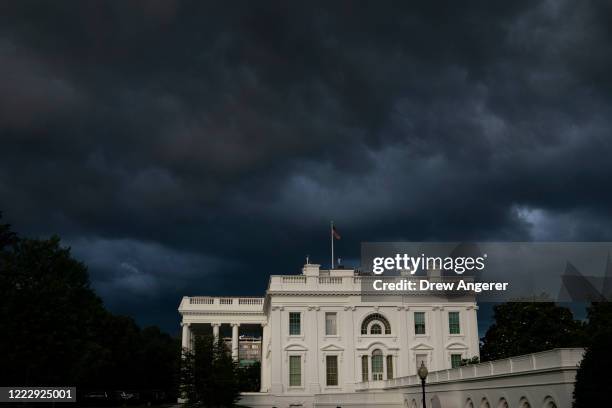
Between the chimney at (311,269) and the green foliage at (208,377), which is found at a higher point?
the chimney at (311,269)

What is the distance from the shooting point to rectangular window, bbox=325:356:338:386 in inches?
2670

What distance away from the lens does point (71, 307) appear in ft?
182

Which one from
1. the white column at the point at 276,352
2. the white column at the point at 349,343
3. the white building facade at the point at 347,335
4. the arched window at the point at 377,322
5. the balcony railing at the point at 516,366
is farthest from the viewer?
the arched window at the point at 377,322

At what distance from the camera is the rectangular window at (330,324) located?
69.4m

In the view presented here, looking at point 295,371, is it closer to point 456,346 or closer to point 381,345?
point 381,345

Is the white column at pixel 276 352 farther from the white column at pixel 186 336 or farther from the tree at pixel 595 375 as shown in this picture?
the tree at pixel 595 375

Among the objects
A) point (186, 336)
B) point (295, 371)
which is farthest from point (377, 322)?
point (186, 336)

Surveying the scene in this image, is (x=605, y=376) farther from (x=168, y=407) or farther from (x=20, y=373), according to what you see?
(x=168, y=407)

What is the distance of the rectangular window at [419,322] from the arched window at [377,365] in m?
4.58

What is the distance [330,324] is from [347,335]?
6.84ft

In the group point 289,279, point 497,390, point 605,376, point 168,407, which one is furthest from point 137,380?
point 605,376

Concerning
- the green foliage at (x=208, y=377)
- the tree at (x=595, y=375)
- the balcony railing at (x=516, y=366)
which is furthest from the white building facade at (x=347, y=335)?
the tree at (x=595, y=375)

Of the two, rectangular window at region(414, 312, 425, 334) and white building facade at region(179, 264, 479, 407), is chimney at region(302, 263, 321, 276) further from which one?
Answer: rectangular window at region(414, 312, 425, 334)

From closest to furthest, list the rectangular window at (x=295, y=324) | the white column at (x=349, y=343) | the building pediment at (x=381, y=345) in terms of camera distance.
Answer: the white column at (x=349, y=343)
the building pediment at (x=381, y=345)
the rectangular window at (x=295, y=324)
